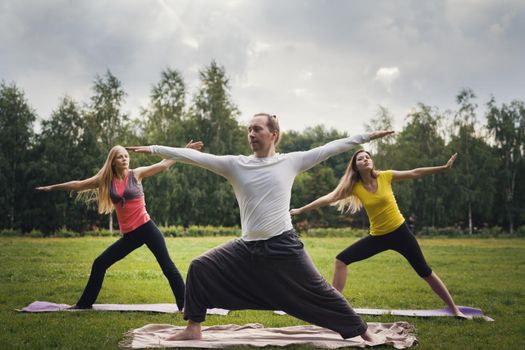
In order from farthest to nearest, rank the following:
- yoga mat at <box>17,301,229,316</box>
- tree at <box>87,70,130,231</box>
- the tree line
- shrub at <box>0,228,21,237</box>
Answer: tree at <box>87,70,130,231</box> < the tree line < shrub at <box>0,228,21,237</box> < yoga mat at <box>17,301,229,316</box>

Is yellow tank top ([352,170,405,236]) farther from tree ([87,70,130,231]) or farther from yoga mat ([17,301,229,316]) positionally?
tree ([87,70,130,231])

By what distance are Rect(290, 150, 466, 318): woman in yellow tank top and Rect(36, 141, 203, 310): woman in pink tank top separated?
2.02m

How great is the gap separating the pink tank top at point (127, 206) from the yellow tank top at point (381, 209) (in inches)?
119

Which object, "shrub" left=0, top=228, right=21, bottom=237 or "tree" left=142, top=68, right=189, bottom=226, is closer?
"shrub" left=0, top=228, right=21, bottom=237

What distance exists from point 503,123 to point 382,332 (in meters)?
36.4

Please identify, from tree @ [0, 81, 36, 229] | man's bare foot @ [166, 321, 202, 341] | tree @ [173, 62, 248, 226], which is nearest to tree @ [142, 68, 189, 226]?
tree @ [173, 62, 248, 226]

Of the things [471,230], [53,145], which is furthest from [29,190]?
[471,230]

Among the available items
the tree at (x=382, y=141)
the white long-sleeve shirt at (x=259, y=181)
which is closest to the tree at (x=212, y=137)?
the tree at (x=382, y=141)

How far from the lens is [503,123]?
38.2m

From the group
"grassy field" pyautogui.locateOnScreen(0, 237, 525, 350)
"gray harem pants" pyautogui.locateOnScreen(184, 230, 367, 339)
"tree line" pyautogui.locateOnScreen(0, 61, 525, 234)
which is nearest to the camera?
"gray harem pants" pyautogui.locateOnScreen(184, 230, 367, 339)

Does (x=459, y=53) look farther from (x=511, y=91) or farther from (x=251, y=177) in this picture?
(x=251, y=177)

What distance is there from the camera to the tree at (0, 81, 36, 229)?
34344 millimetres

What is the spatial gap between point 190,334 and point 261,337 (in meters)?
0.79

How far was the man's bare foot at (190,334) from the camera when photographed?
213 inches
